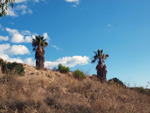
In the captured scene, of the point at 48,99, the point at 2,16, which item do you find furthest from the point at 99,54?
the point at 48,99

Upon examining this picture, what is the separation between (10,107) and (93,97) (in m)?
4.22

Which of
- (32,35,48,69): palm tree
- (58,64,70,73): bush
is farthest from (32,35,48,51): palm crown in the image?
(58,64,70,73): bush

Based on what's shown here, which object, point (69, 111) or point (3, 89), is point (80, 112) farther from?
point (3, 89)

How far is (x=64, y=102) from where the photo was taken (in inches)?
268

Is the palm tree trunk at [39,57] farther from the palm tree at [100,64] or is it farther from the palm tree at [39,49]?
the palm tree at [100,64]

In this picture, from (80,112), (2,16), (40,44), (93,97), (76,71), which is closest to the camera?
(80,112)

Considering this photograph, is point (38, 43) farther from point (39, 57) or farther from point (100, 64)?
point (100, 64)

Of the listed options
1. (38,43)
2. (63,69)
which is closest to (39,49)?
(38,43)

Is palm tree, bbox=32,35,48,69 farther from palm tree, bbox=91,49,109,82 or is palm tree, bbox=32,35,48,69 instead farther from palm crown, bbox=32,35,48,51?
palm tree, bbox=91,49,109,82

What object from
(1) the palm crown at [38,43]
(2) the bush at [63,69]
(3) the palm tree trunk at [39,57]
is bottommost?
(2) the bush at [63,69]

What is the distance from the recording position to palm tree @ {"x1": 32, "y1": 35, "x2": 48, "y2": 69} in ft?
103

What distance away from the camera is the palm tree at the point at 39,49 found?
31.4 m

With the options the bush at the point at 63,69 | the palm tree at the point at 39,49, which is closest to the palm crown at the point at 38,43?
the palm tree at the point at 39,49

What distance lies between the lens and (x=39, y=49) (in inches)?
1266
